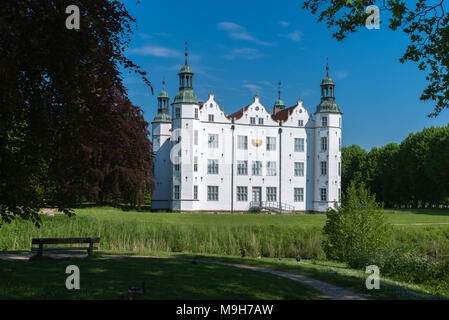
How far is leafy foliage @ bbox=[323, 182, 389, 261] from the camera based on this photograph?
1555cm

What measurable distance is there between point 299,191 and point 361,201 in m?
34.0

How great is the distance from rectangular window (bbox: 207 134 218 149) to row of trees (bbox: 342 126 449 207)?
22.0 meters

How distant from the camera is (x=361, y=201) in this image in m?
16.1

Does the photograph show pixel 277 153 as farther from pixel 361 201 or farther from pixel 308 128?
pixel 361 201

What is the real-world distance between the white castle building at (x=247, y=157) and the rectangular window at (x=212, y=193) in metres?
0.11

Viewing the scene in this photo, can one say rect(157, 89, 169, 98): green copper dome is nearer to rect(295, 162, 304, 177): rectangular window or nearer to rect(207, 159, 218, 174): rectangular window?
rect(207, 159, 218, 174): rectangular window

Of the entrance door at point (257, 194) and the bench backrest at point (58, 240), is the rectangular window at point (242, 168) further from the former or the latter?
the bench backrest at point (58, 240)

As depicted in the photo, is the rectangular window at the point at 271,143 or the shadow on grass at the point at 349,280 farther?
the rectangular window at the point at 271,143

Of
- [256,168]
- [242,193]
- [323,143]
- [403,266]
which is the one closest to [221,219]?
[242,193]

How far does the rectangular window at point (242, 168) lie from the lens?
48531mm

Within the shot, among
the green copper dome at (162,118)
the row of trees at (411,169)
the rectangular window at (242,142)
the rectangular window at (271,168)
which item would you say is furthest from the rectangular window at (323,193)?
the green copper dome at (162,118)

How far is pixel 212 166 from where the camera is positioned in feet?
157
